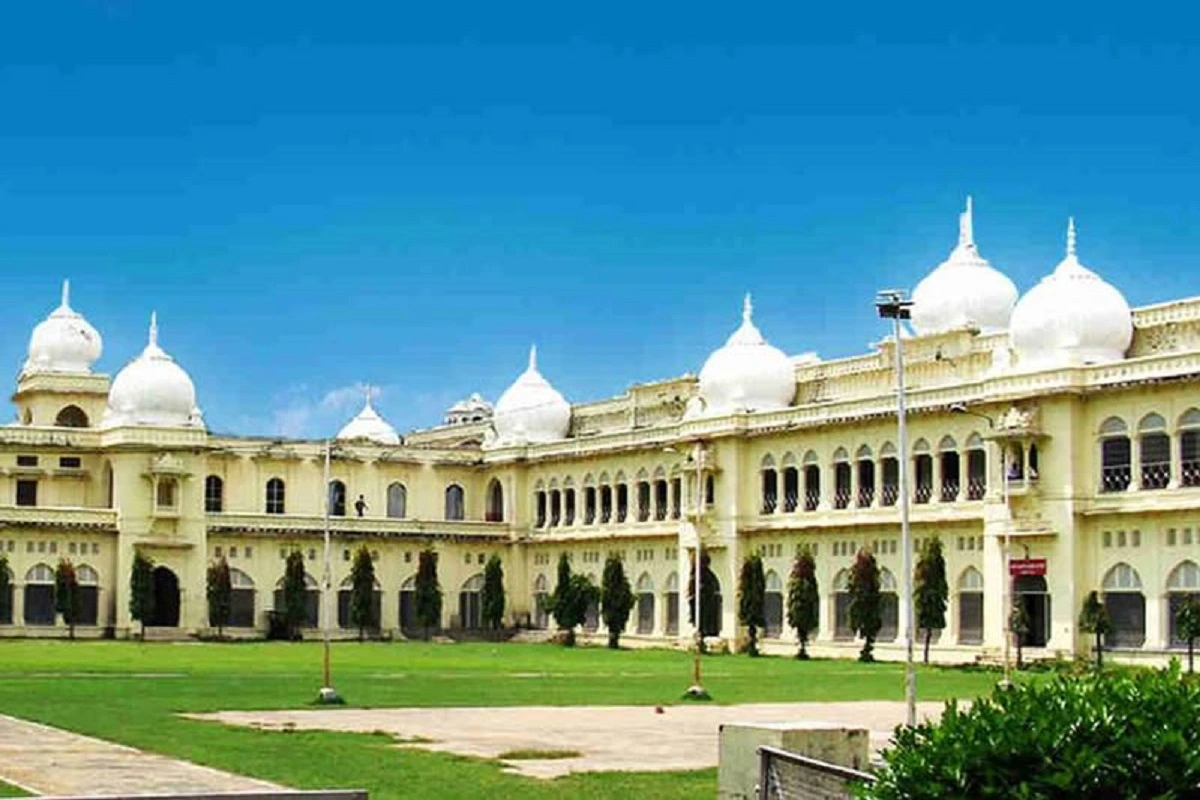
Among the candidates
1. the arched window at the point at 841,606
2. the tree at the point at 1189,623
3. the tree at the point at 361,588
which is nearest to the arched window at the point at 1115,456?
the tree at the point at 1189,623

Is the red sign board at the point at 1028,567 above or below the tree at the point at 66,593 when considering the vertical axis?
above

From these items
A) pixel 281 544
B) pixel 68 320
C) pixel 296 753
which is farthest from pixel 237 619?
pixel 296 753

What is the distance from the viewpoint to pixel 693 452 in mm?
80875

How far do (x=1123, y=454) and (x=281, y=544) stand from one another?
4084 centimetres

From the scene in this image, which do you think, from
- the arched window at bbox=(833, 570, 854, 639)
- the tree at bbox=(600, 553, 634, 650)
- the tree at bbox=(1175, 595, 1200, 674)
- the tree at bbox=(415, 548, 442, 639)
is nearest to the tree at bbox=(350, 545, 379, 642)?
the tree at bbox=(415, 548, 442, 639)

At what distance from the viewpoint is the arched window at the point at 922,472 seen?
233 ft

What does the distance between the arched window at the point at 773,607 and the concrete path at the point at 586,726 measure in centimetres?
3467

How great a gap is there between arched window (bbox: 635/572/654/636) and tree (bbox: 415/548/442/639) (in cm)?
976

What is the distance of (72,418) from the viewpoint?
96375mm

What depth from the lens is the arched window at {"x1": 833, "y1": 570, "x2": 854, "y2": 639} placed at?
73938 millimetres

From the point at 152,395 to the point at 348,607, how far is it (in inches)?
505

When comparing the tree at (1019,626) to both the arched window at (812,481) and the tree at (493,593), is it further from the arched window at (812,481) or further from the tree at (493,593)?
the tree at (493,593)

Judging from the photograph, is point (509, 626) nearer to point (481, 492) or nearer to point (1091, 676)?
point (481, 492)

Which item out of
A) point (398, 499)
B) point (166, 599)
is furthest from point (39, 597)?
point (398, 499)
